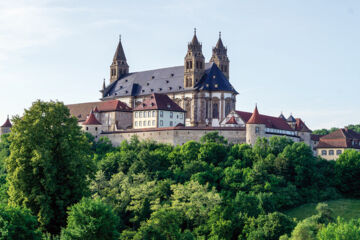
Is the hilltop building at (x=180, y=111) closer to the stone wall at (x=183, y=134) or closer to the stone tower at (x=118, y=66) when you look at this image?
the stone wall at (x=183, y=134)

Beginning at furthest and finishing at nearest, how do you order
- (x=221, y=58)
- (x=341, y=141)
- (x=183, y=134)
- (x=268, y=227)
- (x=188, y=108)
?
(x=221, y=58), (x=188, y=108), (x=341, y=141), (x=183, y=134), (x=268, y=227)

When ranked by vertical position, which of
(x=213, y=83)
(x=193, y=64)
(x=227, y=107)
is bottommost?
(x=227, y=107)

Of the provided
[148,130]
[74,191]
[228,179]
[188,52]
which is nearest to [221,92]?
[188,52]

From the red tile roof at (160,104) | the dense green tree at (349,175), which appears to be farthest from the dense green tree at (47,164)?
the dense green tree at (349,175)

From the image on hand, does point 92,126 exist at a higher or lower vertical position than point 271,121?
lower

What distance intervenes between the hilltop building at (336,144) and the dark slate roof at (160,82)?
56.7 ft

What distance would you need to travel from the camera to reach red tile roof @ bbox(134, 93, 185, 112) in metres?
93.5

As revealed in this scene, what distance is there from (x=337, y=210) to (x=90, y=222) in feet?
141

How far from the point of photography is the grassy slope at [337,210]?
2926 inches

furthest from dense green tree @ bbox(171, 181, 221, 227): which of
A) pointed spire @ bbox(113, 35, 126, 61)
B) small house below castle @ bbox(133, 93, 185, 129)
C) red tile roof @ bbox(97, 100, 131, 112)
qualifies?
pointed spire @ bbox(113, 35, 126, 61)

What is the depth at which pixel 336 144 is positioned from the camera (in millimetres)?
97438

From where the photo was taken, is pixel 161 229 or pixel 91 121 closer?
pixel 161 229

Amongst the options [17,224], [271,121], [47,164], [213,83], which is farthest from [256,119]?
[17,224]

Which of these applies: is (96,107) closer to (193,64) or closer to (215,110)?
(193,64)
